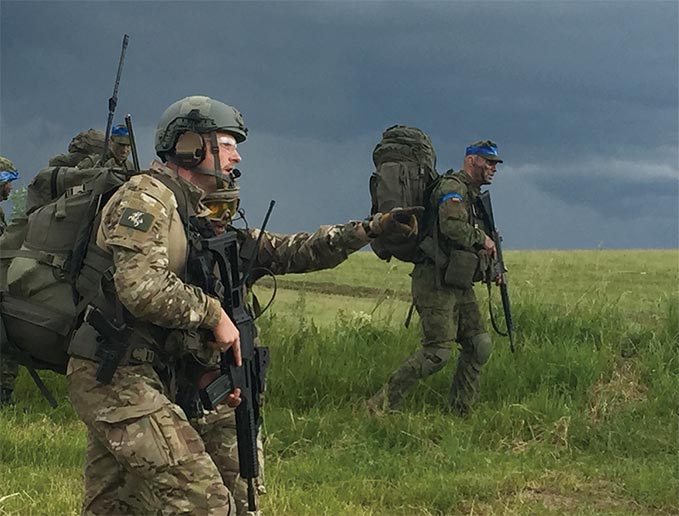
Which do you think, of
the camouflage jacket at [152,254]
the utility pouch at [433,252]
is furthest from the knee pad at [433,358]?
the camouflage jacket at [152,254]

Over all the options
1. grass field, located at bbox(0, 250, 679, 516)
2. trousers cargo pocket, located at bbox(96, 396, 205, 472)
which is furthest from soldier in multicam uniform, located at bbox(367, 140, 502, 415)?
trousers cargo pocket, located at bbox(96, 396, 205, 472)

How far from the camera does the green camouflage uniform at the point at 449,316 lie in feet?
23.7

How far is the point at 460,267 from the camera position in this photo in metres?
7.36

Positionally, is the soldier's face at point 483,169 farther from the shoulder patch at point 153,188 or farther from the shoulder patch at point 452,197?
the shoulder patch at point 153,188

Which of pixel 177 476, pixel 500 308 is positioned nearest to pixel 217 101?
pixel 177 476

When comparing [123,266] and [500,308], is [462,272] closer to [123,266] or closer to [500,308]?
[500,308]

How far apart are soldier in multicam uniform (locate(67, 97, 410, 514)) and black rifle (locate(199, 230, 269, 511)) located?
7 cm

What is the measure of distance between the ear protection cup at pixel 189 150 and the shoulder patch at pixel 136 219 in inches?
19.9

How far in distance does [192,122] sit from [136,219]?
638 millimetres

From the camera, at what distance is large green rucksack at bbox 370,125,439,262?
7.13 metres

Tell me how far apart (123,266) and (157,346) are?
426 mm

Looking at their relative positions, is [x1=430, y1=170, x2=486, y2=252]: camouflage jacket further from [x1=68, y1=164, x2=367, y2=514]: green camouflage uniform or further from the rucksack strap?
the rucksack strap

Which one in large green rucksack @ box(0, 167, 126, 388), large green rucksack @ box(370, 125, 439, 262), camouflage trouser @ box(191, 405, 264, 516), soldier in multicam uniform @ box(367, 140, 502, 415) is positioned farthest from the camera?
soldier in multicam uniform @ box(367, 140, 502, 415)

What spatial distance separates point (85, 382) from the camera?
11.4 ft
